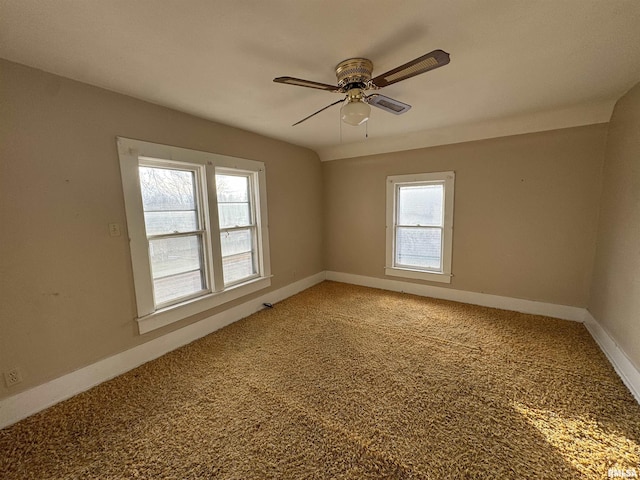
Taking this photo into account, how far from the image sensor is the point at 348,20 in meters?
1.34

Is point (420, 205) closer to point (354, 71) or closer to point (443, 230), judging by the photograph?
point (443, 230)

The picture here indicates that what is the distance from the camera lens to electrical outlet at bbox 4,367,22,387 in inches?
66.1

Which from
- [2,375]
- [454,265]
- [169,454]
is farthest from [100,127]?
[454,265]

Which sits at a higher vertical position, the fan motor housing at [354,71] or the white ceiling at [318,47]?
the white ceiling at [318,47]

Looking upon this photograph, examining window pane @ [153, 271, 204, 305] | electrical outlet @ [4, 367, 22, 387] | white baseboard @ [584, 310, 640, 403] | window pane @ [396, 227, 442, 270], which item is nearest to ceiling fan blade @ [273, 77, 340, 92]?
window pane @ [153, 271, 204, 305]

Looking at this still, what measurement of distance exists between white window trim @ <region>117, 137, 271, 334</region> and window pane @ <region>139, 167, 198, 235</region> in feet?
0.43

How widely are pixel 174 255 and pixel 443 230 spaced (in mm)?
3459

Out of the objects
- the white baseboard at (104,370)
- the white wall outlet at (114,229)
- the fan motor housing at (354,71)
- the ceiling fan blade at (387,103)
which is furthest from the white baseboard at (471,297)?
the white wall outlet at (114,229)

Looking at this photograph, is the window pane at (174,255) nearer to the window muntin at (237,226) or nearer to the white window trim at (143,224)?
the white window trim at (143,224)

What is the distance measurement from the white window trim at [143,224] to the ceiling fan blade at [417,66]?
1955 mm

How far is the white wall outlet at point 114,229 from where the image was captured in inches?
83.2

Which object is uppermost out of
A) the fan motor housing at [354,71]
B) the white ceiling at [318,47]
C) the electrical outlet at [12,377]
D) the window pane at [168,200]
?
the white ceiling at [318,47]

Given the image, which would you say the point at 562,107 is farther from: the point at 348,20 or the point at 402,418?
the point at 402,418

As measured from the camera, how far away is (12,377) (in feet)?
5.57
